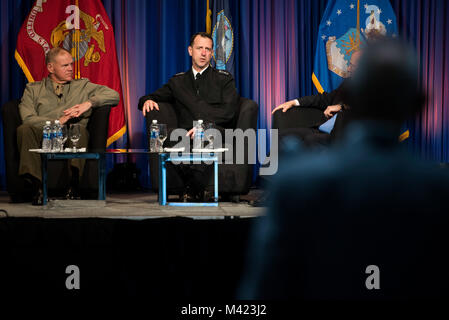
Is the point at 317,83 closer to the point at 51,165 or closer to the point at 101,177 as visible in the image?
the point at 101,177

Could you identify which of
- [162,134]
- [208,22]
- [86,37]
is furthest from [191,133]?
[86,37]

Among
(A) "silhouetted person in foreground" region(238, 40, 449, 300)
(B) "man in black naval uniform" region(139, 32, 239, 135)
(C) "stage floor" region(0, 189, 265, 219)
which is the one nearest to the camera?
(A) "silhouetted person in foreground" region(238, 40, 449, 300)

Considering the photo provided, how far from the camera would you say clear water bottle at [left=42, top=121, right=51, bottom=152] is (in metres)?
3.26

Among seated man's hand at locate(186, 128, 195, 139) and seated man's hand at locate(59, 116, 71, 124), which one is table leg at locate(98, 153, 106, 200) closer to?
seated man's hand at locate(59, 116, 71, 124)

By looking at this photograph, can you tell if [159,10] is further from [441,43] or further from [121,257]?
[121,257]

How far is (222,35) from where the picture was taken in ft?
16.0

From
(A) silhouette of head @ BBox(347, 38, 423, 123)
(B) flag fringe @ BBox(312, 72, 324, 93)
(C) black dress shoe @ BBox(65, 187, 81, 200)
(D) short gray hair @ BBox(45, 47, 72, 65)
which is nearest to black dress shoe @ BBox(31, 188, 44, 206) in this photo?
(C) black dress shoe @ BBox(65, 187, 81, 200)

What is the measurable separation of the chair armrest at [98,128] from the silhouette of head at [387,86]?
128 inches

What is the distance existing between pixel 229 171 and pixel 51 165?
4.28ft

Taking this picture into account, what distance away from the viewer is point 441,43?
17.4ft

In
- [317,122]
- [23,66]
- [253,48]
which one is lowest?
[317,122]

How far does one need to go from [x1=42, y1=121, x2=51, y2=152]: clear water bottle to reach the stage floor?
38 centimetres

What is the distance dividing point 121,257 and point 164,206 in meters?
1.63
